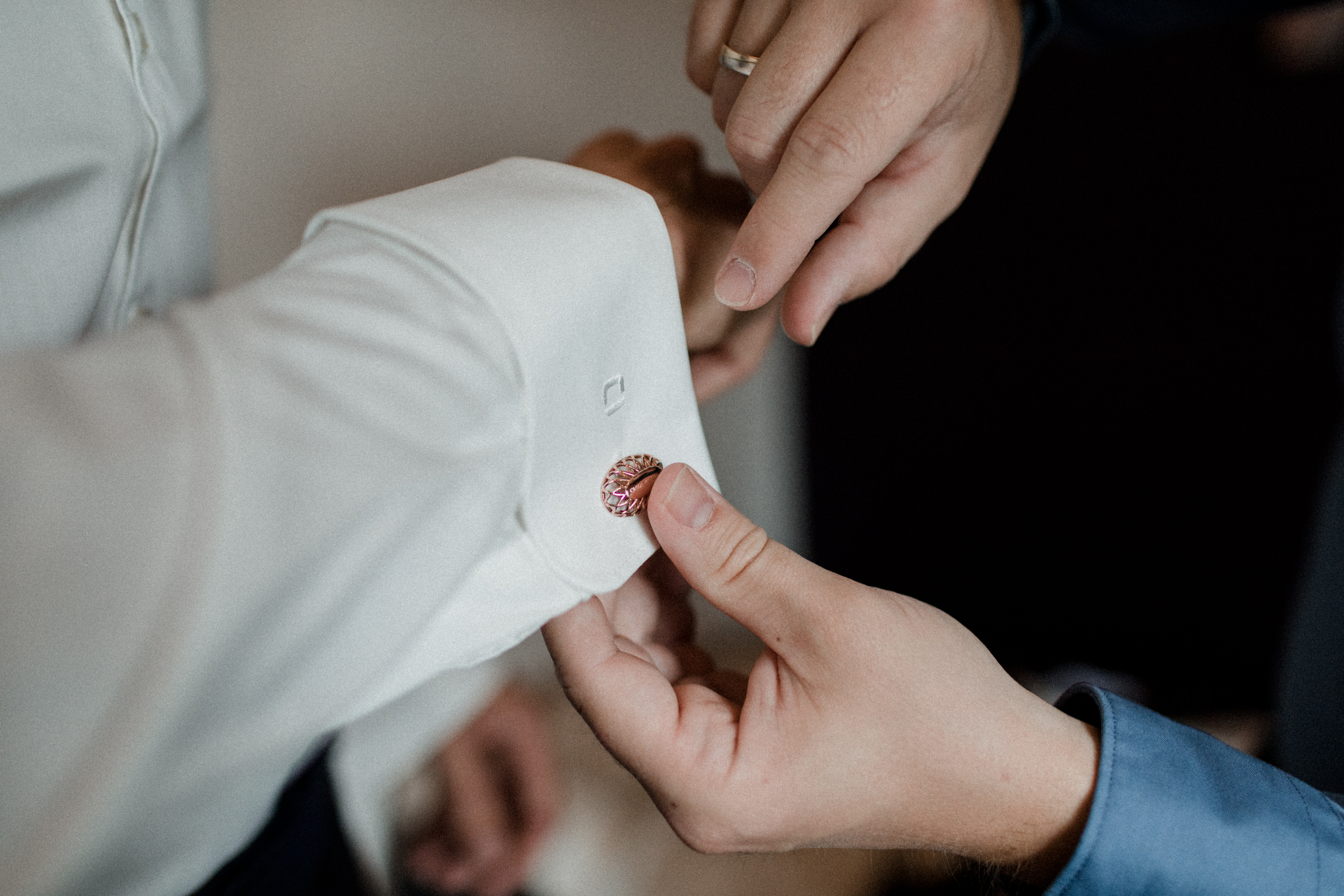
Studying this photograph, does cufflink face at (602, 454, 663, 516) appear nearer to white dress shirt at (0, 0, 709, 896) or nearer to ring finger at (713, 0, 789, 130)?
white dress shirt at (0, 0, 709, 896)

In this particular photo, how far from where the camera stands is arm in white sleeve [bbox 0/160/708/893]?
0.58 ft

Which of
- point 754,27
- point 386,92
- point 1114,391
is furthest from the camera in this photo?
point 1114,391

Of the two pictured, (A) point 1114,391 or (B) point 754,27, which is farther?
(A) point 1114,391

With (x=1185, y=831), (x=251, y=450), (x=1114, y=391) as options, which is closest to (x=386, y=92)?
(x=251, y=450)

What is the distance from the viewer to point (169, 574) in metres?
0.18

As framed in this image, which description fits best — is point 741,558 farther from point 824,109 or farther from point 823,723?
point 824,109

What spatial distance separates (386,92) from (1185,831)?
66 cm

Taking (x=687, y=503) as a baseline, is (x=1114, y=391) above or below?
below

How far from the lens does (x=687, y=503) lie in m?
0.33

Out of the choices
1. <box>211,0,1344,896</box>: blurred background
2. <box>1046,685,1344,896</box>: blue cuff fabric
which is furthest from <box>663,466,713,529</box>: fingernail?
<box>211,0,1344,896</box>: blurred background

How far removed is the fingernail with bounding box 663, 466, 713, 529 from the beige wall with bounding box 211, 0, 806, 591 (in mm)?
363

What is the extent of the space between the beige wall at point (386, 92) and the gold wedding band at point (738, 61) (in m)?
→ 0.23

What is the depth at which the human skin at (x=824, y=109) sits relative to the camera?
37 cm

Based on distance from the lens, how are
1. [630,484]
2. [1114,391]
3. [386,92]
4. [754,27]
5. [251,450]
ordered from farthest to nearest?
[1114,391] < [386,92] < [754,27] < [630,484] < [251,450]
